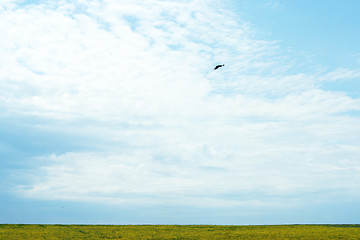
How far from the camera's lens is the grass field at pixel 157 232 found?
52125mm

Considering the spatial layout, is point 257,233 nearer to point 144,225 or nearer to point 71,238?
point 144,225

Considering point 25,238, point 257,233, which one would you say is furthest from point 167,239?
point 25,238

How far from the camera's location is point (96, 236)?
52.9m

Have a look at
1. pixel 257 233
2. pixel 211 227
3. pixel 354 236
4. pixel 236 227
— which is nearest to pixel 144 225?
pixel 211 227

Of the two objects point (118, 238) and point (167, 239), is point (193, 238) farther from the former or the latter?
point (118, 238)

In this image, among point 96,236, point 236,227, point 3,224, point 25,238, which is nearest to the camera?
point 25,238

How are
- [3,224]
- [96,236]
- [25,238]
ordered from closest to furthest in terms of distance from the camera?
[25,238] < [96,236] < [3,224]

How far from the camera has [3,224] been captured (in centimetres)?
6100

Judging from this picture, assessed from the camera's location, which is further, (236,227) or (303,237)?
(236,227)

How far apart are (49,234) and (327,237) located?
A: 3702cm

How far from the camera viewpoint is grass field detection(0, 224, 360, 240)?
52125mm

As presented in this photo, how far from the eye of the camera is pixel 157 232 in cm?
5716

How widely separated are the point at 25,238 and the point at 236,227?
32712mm

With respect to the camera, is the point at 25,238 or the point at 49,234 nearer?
the point at 25,238
